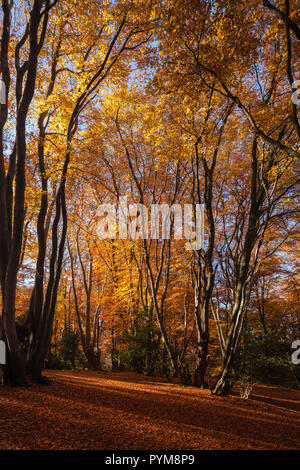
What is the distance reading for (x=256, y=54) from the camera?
462 cm

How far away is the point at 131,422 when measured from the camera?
3.45 m

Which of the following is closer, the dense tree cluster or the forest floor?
the forest floor

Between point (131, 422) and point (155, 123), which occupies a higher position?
point (155, 123)

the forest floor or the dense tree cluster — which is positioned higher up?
the dense tree cluster

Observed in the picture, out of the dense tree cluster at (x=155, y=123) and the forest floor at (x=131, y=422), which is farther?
the dense tree cluster at (x=155, y=123)

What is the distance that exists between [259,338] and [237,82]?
10437 millimetres

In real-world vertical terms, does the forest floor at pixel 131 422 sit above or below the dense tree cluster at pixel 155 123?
below

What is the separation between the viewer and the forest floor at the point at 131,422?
272cm

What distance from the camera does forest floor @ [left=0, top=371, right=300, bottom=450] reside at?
8.91ft

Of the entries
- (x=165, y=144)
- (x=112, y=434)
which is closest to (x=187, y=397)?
(x=112, y=434)

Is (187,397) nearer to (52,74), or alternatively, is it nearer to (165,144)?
(165,144)

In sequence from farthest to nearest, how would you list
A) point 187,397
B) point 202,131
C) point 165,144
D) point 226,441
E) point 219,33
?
point 165,144
point 202,131
point 187,397
point 219,33
point 226,441

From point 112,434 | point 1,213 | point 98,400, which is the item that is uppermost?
point 1,213

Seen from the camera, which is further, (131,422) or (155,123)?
(155,123)
